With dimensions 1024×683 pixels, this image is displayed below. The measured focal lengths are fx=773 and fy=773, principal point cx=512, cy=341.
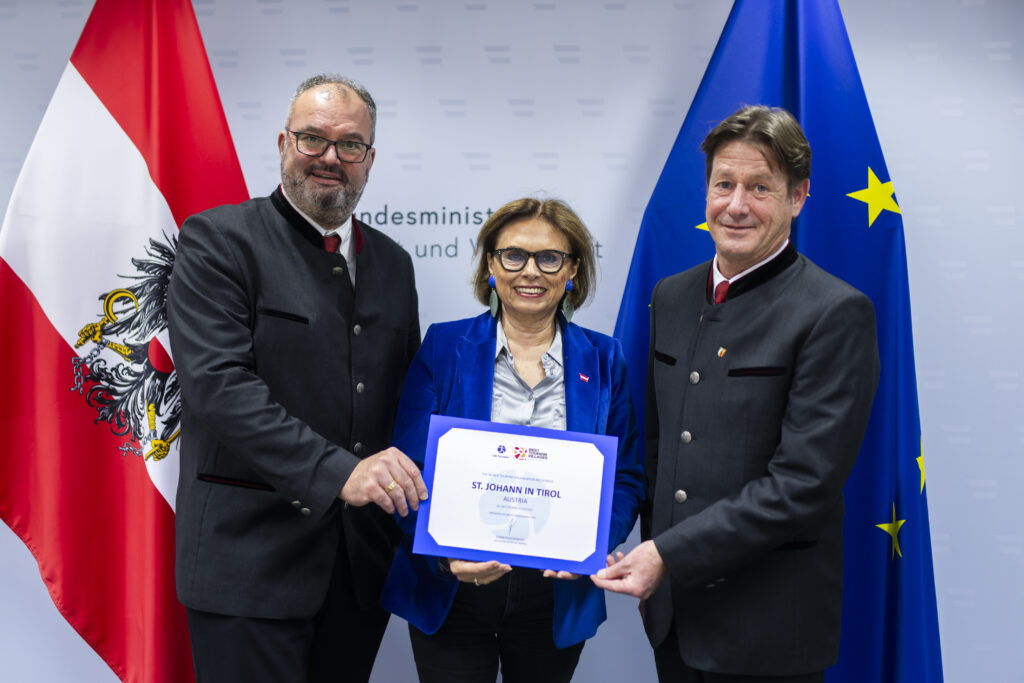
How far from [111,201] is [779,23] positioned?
222 cm

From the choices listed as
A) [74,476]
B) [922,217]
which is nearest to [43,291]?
[74,476]

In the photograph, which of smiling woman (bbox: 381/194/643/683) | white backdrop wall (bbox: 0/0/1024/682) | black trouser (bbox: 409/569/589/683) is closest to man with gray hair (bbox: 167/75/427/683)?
smiling woman (bbox: 381/194/643/683)

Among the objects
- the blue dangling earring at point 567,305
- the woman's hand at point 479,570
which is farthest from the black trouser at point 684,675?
the blue dangling earring at point 567,305

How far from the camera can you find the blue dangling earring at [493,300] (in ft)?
7.36

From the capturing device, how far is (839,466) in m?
1.71

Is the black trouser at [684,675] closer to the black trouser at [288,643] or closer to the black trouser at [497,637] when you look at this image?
the black trouser at [497,637]

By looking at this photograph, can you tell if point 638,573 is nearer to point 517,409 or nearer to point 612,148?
point 517,409

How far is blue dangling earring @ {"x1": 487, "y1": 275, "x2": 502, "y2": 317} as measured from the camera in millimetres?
2244

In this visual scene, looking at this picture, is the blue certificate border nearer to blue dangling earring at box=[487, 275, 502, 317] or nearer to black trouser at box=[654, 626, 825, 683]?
black trouser at box=[654, 626, 825, 683]

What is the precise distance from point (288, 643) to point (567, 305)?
3.97ft

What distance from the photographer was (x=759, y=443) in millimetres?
1769

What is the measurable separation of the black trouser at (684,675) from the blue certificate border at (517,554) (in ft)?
0.94

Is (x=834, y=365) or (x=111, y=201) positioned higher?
(x=111, y=201)

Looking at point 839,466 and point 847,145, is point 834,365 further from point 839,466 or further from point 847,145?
point 847,145
